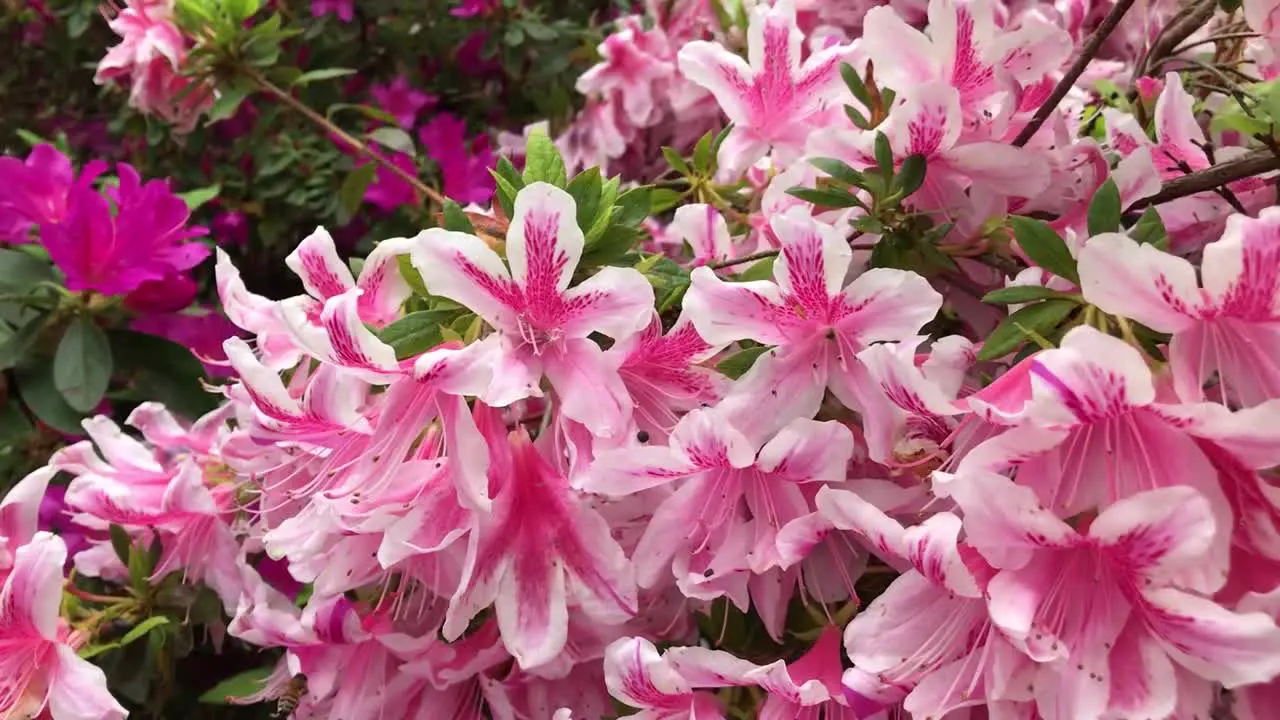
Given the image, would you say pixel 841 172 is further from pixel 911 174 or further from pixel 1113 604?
pixel 1113 604

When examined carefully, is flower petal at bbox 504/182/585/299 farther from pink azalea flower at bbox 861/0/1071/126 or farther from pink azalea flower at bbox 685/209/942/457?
pink azalea flower at bbox 861/0/1071/126

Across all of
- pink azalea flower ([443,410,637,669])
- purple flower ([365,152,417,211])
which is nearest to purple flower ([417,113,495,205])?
purple flower ([365,152,417,211])

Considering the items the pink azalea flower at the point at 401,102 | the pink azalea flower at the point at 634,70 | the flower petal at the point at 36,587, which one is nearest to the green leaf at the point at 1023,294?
the flower petal at the point at 36,587

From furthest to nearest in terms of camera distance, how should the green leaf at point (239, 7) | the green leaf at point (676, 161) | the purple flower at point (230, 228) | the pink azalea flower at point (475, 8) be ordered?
the pink azalea flower at point (475, 8), the purple flower at point (230, 228), the green leaf at point (239, 7), the green leaf at point (676, 161)

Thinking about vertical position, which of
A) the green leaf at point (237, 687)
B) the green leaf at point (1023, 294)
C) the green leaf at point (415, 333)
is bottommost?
the green leaf at point (237, 687)

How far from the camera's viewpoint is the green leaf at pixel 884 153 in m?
0.63

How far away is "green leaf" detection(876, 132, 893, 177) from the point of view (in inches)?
24.7

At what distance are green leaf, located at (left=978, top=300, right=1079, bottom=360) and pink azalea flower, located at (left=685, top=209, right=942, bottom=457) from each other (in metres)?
0.04

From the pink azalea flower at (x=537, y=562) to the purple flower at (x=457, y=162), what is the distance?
896 millimetres

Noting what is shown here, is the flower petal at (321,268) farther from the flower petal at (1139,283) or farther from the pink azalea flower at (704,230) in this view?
the flower petal at (1139,283)

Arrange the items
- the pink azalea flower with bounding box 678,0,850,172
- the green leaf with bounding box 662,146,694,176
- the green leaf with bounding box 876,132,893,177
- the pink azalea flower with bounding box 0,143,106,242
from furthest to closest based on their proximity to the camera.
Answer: the pink azalea flower with bounding box 0,143,106,242
the green leaf with bounding box 662,146,694,176
the pink azalea flower with bounding box 678,0,850,172
the green leaf with bounding box 876,132,893,177

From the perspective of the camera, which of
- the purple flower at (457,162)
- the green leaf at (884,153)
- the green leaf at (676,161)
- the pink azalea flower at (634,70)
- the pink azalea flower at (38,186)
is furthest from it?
the purple flower at (457,162)

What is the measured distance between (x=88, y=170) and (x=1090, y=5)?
110 cm

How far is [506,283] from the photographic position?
1.80 feet
